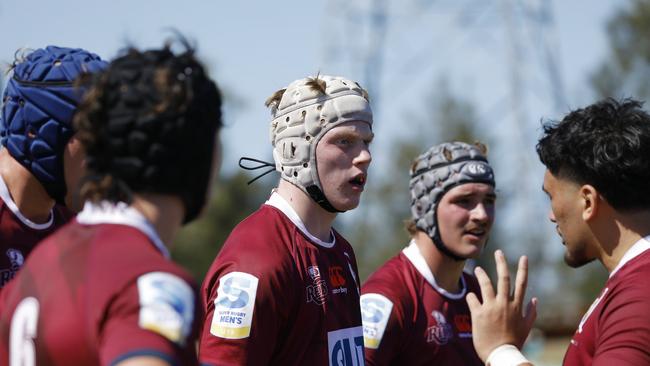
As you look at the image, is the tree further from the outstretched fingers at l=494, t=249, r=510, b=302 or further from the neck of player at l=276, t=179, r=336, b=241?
the outstretched fingers at l=494, t=249, r=510, b=302

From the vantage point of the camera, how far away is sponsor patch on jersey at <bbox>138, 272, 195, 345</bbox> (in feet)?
8.18

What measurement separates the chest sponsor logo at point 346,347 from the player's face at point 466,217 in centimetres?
191

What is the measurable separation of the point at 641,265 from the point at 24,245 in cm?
270

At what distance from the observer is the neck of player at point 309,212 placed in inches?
190

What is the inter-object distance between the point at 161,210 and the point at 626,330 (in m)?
2.09

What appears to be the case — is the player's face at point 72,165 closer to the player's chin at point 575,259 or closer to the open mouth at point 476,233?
the player's chin at point 575,259

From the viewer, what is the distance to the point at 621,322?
402 cm

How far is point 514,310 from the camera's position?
3932 mm

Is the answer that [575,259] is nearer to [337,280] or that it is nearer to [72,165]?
[337,280]

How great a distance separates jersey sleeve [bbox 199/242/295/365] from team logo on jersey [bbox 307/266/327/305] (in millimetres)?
126

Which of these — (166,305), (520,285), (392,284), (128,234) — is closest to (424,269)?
(392,284)

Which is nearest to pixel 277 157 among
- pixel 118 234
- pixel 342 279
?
pixel 342 279

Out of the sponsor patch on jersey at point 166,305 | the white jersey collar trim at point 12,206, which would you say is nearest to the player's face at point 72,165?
the white jersey collar trim at point 12,206

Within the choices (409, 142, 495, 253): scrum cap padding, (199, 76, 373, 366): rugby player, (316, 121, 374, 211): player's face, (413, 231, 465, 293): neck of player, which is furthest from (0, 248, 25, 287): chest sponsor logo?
(409, 142, 495, 253): scrum cap padding
